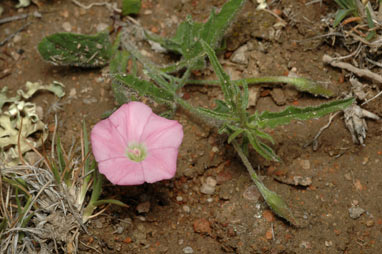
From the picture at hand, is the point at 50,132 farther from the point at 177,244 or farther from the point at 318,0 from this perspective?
the point at 318,0

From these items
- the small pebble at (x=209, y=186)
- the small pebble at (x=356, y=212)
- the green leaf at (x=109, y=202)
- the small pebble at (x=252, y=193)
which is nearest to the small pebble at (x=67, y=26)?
the green leaf at (x=109, y=202)

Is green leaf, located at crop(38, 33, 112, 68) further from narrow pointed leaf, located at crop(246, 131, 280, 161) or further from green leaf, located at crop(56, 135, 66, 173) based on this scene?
narrow pointed leaf, located at crop(246, 131, 280, 161)

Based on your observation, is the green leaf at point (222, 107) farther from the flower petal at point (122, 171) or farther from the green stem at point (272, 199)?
the flower petal at point (122, 171)

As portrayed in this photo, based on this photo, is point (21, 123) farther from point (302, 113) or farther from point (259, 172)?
point (302, 113)

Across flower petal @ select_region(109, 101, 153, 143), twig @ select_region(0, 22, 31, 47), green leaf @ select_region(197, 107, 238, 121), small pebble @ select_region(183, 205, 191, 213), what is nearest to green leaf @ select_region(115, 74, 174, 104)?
flower petal @ select_region(109, 101, 153, 143)

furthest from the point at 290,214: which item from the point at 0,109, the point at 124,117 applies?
the point at 0,109
